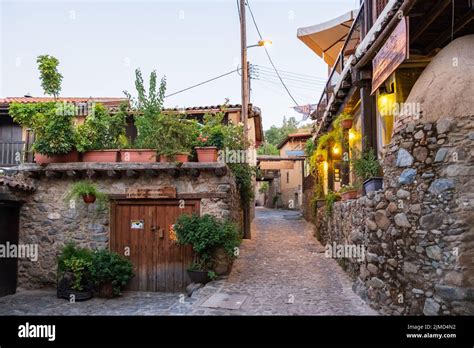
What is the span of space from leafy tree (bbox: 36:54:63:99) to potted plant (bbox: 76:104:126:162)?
35.3 inches

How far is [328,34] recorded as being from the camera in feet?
40.5

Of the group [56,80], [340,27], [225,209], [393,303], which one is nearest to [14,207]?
[56,80]

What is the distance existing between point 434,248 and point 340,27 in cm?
972

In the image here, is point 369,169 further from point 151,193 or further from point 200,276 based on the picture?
point 151,193

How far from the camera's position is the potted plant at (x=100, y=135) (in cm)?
799

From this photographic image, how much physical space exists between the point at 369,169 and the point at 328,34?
7.60m

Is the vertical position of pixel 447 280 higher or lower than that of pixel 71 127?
lower

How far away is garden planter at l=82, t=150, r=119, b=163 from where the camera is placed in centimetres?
796

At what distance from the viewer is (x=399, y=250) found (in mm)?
4773

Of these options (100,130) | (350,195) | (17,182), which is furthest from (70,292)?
(350,195)

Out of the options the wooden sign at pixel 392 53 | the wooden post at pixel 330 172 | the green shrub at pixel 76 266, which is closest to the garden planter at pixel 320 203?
the wooden post at pixel 330 172

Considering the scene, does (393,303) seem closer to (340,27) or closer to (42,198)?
(42,198)

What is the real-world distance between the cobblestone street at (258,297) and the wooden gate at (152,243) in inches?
14.5

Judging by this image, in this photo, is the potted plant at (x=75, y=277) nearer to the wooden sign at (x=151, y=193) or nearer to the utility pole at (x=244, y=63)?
the wooden sign at (x=151, y=193)
